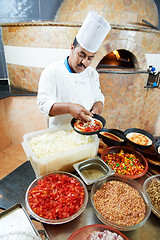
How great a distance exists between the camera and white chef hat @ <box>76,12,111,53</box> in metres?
1.65

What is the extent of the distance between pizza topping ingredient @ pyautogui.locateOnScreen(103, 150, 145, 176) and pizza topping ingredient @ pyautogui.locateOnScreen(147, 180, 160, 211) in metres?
0.15

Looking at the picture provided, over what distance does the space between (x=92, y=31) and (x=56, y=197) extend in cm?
164

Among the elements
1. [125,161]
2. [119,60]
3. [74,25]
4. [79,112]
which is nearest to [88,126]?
[79,112]

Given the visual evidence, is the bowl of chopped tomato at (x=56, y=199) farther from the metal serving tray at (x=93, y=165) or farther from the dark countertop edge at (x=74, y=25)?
the dark countertop edge at (x=74, y=25)

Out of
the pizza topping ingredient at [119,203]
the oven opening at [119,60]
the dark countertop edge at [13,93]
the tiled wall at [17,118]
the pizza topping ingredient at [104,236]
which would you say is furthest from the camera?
the oven opening at [119,60]

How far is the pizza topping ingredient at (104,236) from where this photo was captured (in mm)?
841

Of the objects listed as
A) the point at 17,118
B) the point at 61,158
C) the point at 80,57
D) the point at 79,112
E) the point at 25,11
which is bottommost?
the point at 17,118

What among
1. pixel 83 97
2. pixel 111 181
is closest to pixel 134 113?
pixel 83 97

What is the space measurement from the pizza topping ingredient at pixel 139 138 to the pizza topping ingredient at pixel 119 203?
572 millimetres

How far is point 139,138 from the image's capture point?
1.68 metres

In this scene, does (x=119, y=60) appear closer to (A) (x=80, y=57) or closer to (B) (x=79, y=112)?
(A) (x=80, y=57)

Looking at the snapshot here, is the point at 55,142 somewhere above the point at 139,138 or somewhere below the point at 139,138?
above

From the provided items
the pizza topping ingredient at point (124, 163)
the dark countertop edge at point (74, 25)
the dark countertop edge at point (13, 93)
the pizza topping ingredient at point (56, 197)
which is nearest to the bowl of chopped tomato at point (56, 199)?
the pizza topping ingredient at point (56, 197)

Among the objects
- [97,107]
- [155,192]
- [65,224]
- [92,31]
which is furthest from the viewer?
[97,107]
